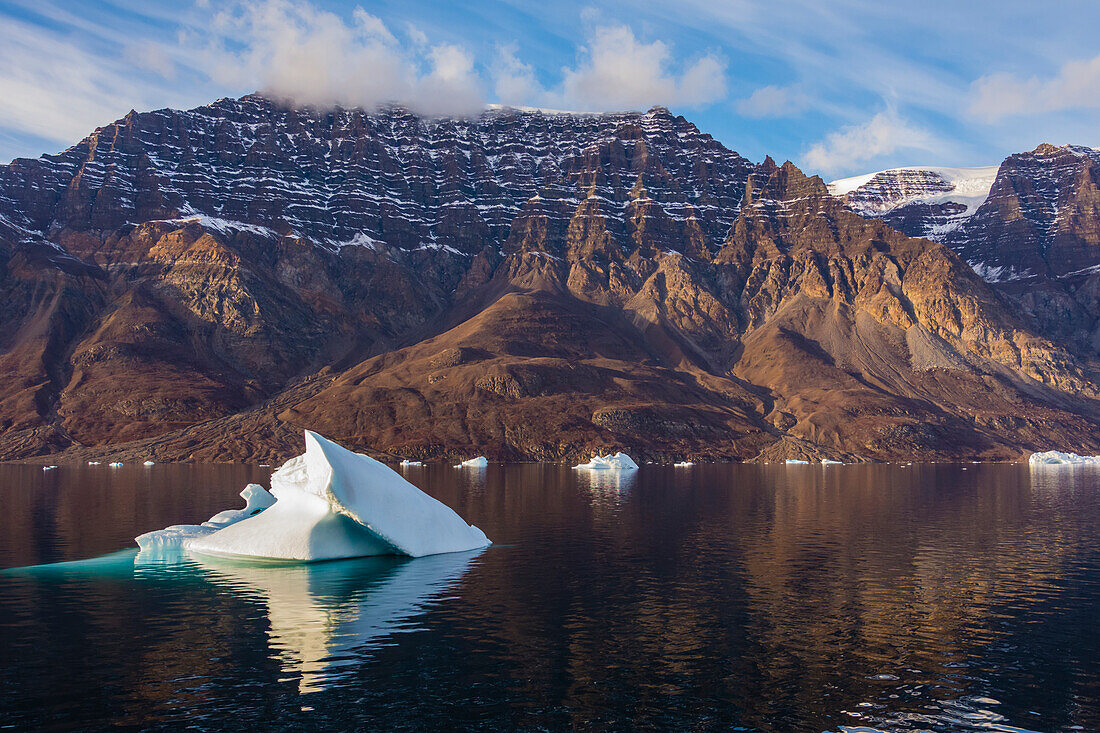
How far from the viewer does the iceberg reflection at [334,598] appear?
3653 cm

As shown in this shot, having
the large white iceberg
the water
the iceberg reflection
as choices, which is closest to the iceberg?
the large white iceberg

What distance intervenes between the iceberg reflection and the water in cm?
23

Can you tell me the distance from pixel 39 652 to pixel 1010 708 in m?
37.7

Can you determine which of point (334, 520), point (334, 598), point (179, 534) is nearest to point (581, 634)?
point (334, 598)

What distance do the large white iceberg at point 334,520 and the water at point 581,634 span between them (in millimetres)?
1783

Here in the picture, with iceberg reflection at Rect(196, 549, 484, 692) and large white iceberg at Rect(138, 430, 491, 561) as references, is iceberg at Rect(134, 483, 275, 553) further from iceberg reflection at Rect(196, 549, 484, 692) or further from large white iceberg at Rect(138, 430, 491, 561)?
iceberg reflection at Rect(196, 549, 484, 692)

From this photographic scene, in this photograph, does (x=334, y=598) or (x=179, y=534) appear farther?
(x=179, y=534)

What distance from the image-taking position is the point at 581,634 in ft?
130

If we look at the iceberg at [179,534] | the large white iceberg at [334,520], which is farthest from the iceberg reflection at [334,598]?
the iceberg at [179,534]

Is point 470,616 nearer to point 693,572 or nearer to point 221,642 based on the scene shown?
point 221,642

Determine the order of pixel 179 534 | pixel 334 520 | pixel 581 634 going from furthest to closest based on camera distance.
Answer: pixel 179 534 → pixel 334 520 → pixel 581 634

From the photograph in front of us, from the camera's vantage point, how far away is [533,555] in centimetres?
6312

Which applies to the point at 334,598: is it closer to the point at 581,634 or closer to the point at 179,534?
the point at 581,634

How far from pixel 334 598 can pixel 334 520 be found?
12031 mm
